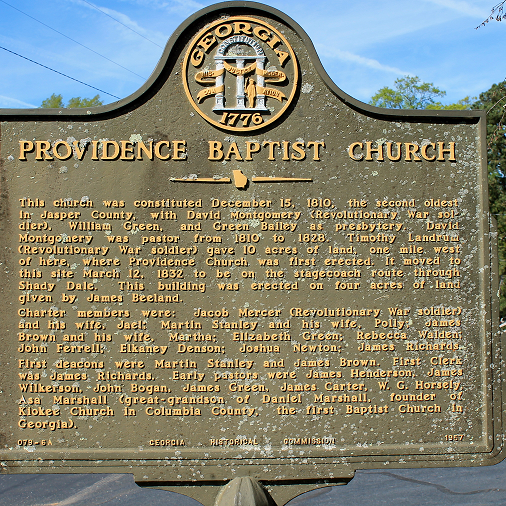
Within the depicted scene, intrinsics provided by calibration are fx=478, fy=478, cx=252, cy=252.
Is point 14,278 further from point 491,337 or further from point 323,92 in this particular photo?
point 491,337

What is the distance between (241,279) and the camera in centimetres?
332

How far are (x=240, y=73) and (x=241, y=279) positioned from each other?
1.46 metres

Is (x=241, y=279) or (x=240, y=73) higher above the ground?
(x=240, y=73)

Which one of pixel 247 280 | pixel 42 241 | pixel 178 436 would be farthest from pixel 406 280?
pixel 42 241

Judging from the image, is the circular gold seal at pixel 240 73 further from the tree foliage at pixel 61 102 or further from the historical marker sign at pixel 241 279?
the tree foliage at pixel 61 102

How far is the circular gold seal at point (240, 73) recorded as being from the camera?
11.2 ft

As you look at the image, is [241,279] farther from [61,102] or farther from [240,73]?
[61,102]

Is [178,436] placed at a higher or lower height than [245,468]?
higher

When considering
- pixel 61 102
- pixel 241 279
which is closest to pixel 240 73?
pixel 241 279

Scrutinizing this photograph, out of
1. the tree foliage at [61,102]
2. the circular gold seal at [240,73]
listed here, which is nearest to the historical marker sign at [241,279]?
the circular gold seal at [240,73]

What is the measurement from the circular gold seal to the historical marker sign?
0.05ft

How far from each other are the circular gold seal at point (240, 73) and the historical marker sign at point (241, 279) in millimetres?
14

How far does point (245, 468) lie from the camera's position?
3.29 m

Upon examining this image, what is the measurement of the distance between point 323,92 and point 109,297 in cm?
210
